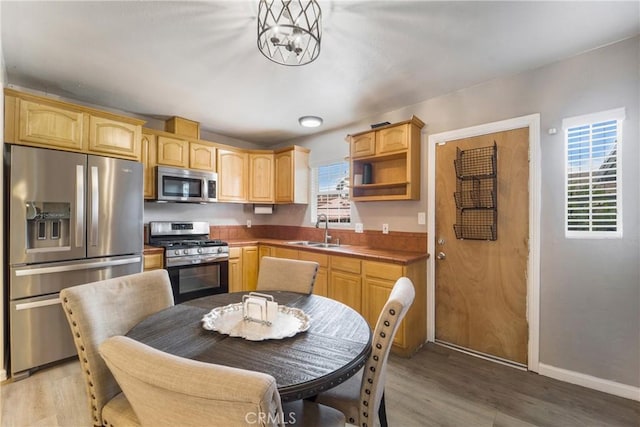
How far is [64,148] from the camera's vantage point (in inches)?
96.1

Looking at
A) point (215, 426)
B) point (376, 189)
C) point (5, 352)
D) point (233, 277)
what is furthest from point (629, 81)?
point (5, 352)

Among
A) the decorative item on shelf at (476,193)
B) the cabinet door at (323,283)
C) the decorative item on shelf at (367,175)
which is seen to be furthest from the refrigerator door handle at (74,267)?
the decorative item on shelf at (476,193)

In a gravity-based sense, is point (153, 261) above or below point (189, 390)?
below

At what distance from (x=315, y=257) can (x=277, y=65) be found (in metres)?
1.95

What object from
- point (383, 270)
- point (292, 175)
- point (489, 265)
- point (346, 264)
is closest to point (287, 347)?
point (383, 270)

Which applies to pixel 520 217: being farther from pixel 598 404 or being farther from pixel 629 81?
pixel 598 404

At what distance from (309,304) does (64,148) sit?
2.44 metres

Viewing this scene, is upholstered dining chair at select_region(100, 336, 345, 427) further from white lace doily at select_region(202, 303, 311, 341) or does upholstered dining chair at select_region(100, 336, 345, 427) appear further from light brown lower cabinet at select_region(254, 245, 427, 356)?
light brown lower cabinet at select_region(254, 245, 427, 356)

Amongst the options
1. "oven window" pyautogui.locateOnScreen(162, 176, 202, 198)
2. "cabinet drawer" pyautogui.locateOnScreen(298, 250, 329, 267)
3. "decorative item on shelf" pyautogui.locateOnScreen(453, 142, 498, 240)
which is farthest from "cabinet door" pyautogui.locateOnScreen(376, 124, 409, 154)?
"oven window" pyautogui.locateOnScreen(162, 176, 202, 198)

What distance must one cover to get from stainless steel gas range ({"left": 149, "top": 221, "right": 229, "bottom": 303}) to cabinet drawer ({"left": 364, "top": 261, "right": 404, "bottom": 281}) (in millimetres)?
1821

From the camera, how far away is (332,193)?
13.3 ft

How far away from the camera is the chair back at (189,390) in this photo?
0.58 meters

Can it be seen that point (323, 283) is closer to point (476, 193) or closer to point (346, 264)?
point (346, 264)

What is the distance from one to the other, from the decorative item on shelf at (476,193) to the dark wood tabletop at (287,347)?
1.70m
